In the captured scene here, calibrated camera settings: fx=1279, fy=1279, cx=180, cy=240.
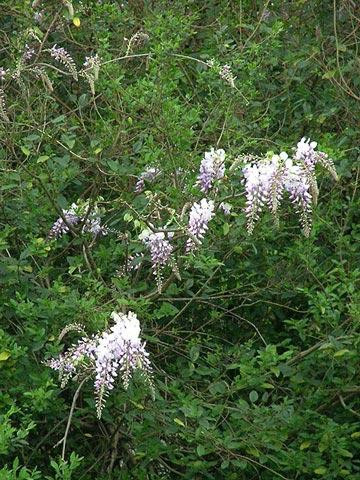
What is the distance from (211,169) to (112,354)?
80 centimetres

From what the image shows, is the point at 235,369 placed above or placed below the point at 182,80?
below

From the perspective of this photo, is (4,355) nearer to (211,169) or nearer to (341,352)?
(211,169)

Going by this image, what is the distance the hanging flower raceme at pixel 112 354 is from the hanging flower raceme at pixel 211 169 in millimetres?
619

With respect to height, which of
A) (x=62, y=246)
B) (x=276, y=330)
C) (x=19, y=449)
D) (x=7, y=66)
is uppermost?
(x=7, y=66)

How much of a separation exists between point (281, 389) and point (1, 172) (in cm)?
129

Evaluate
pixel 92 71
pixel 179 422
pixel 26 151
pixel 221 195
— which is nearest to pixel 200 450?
pixel 179 422

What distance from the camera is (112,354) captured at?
11.8ft

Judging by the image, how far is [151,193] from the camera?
13.5 feet

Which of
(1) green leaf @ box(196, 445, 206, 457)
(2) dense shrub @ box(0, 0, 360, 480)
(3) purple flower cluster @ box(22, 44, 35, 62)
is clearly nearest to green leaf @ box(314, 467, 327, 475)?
(2) dense shrub @ box(0, 0, 360, 480)

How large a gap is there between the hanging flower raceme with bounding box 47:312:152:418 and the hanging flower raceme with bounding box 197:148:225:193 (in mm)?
619

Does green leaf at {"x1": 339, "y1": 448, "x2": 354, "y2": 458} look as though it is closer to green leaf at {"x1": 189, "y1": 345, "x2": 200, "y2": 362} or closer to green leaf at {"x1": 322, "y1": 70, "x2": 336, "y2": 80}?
green leaf at {"x1": 189, "y1": 345, "x2": 200, "y2": 362}

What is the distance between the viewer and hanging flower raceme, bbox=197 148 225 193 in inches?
161

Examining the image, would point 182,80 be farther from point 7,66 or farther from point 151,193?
point 151,193

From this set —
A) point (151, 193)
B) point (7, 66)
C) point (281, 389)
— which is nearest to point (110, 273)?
point (151, 193)
